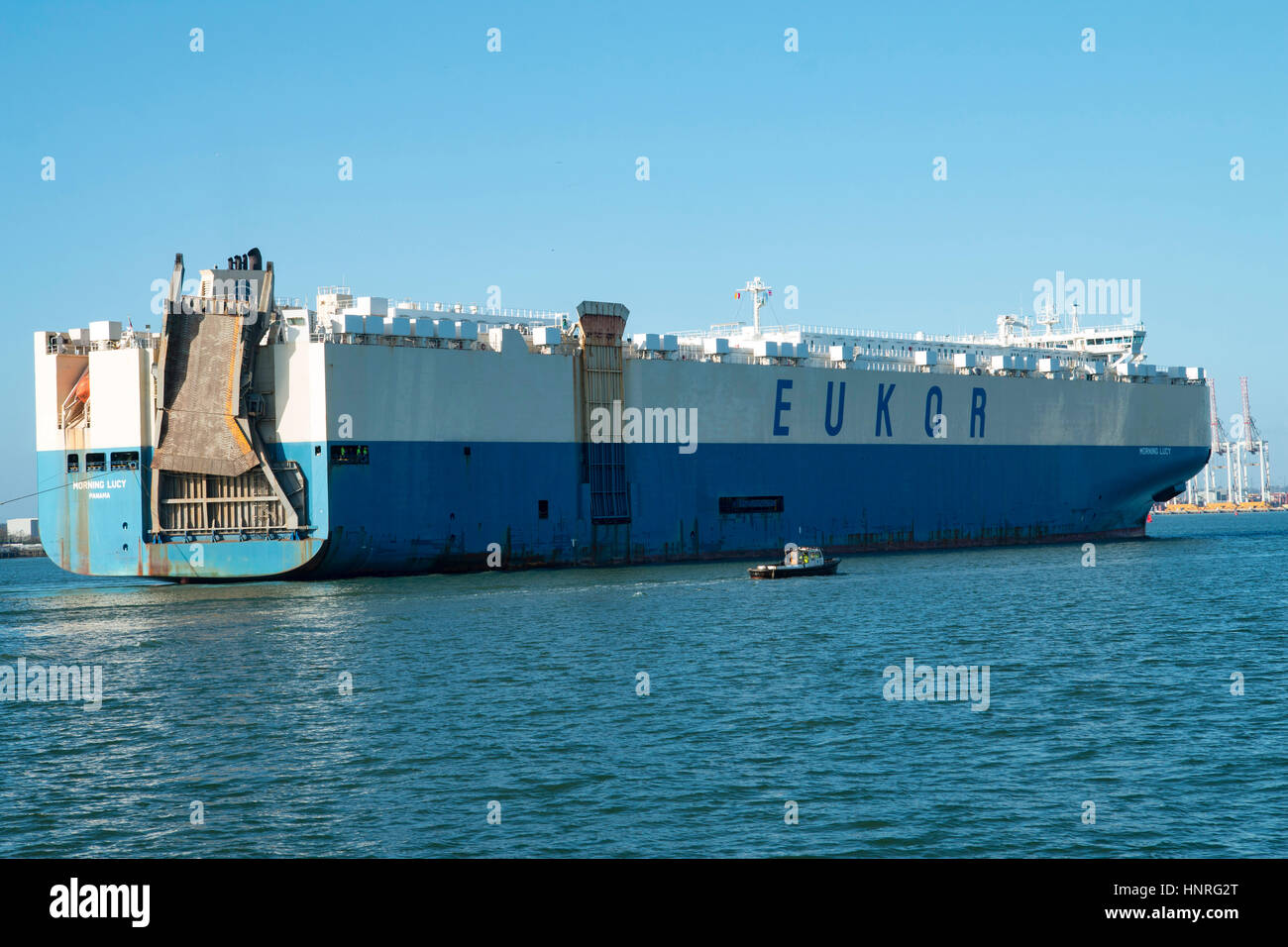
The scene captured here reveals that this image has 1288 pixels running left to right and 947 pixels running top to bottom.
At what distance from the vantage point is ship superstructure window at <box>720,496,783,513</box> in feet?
163

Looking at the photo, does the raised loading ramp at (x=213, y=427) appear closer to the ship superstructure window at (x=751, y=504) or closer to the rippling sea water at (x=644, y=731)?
the rippling sea water at (x=644, y=731)

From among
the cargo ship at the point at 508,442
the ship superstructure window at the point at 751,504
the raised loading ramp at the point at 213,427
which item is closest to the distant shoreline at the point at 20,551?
the cargo ship at the point at 508,442

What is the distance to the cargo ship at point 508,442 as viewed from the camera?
3866 cm

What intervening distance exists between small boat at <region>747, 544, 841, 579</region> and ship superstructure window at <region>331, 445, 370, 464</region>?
12.6 m

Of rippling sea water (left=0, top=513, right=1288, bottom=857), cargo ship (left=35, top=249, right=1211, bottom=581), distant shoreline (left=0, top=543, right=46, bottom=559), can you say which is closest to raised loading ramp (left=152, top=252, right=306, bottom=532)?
cargo ship (left=35, top=249, right=1211, bottom=581)

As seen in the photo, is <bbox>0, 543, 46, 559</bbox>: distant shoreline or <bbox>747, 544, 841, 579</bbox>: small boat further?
<bbox>0, 543, 46, 559</bbox>: distant shoreline

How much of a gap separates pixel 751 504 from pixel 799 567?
8252mm

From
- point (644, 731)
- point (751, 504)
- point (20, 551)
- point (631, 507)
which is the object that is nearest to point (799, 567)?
point (631, 507)

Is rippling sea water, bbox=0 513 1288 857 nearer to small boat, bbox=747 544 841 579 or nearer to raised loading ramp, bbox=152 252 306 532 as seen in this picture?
raised loading ramp, bbox=152 252 306 532

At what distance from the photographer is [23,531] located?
403 feet

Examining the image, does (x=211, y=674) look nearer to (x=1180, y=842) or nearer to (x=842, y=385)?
(x=1180, y=842)
